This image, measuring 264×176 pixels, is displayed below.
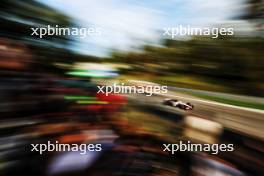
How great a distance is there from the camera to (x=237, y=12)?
216 centimetres

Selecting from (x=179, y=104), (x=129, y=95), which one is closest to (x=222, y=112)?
(x=179, y=104)

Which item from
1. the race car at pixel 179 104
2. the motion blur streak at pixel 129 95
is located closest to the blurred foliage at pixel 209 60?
the motion blur streak at pixel 129 95

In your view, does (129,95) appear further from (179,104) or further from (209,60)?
(209,60)

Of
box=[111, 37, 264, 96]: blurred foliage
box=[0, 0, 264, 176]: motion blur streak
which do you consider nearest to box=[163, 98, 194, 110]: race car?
box=[0, 0, 264, 176]: motion blur streak

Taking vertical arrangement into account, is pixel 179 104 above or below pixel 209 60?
below

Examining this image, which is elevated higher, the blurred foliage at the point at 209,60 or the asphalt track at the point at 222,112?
the blurred foliage at the point at 209,60

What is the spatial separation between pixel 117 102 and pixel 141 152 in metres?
0.29

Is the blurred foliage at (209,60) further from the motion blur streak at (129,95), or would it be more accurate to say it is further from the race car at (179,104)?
the race car at (179,104)

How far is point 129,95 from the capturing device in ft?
7.11

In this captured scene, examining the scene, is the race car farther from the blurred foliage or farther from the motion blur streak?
the blurred foliage

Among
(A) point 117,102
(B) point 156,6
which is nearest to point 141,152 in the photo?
(A) point 117,102

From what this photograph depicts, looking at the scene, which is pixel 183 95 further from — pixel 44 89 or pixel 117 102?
pixel 44 89

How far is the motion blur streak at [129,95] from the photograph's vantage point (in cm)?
211

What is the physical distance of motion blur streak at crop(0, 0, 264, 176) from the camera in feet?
6.92
